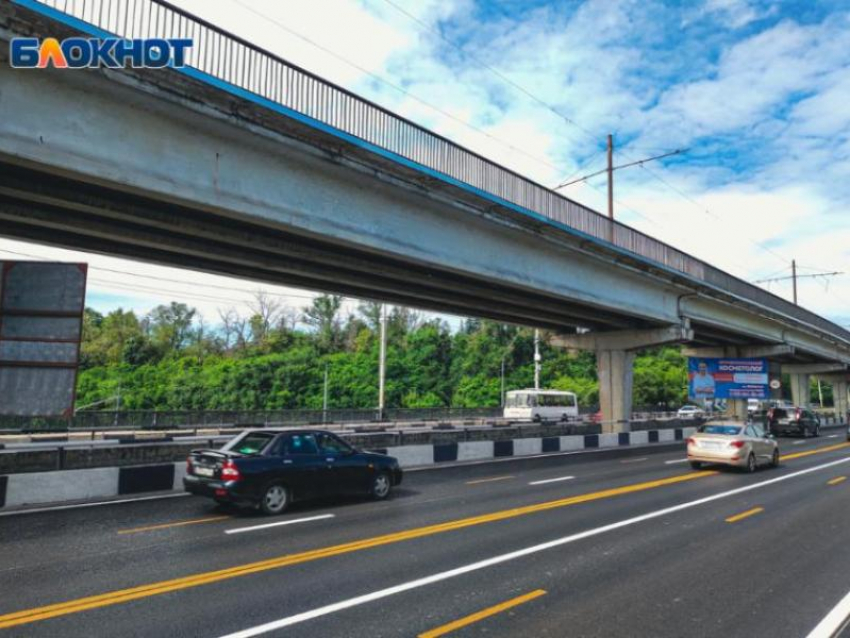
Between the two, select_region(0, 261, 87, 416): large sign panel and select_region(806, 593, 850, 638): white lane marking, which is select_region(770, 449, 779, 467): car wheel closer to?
select_region(806, 593, 850, 638): white lane marking

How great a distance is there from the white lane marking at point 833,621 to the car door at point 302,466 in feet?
24.6

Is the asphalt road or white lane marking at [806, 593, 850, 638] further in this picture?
the asphalt road

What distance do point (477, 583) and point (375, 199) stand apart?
10.8 meters

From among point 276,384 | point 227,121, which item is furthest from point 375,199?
point 276,384

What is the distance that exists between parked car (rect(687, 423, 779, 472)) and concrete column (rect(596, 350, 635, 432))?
13451 mm

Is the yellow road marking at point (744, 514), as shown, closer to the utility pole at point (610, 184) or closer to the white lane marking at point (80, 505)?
the white lane marking at point (80, 505)

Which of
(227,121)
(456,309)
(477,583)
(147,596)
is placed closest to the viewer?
(147,596)

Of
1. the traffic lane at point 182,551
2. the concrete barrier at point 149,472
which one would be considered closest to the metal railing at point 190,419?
the concrete barrier at point 149,472

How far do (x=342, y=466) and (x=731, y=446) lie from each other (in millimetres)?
11435

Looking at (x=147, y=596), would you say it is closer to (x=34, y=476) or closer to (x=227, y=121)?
Result: (x=34, y=476)

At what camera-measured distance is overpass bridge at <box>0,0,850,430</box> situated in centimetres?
1009

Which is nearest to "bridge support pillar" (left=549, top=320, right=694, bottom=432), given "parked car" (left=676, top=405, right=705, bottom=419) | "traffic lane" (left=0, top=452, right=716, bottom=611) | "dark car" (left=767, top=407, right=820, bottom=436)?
"dark car" (left=767, top=407, right=820, bottom=436)

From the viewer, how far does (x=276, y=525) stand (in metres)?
9.04

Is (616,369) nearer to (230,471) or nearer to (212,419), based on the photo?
(212,419)
